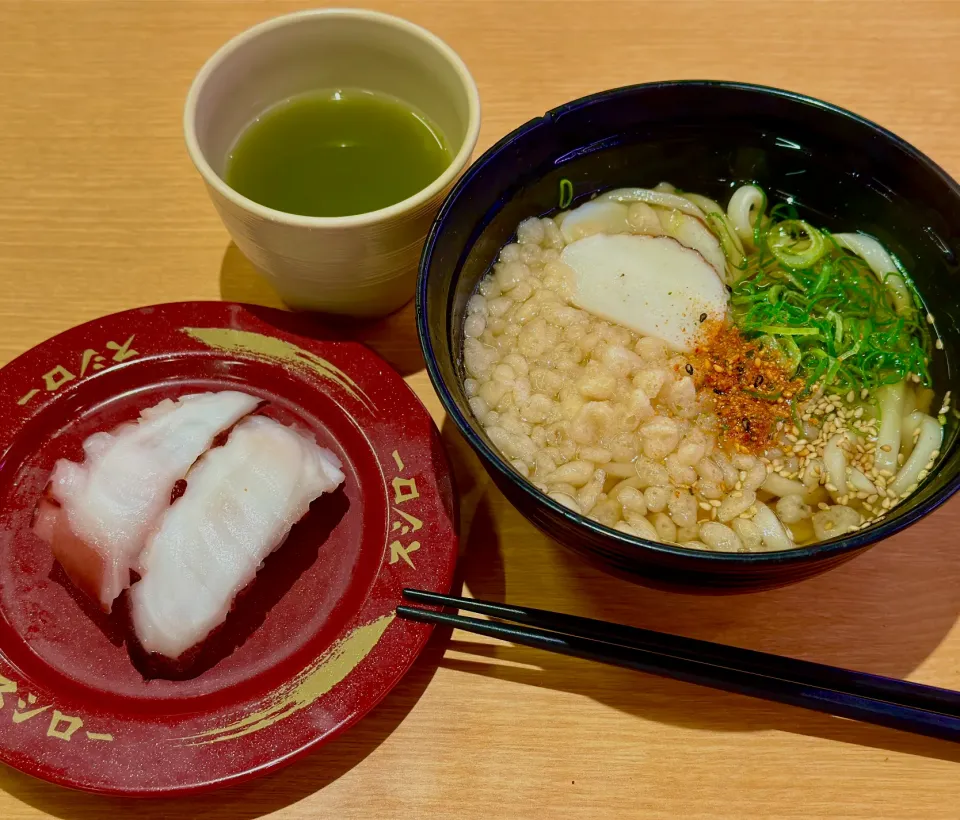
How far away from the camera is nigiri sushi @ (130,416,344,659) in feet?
4.25

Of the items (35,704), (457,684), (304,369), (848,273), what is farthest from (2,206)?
(848,273)

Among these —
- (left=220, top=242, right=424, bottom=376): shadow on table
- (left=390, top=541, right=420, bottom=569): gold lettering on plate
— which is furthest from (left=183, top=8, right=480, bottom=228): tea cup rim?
(left=390, top=541, right=420, bottom=569): gold lettering on plate

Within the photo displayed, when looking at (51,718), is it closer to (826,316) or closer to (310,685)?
(310,685)

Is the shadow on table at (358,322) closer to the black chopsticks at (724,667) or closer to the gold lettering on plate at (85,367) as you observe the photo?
the gold lettering on plate at (85,367)

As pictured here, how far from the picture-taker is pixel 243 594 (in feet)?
4.54

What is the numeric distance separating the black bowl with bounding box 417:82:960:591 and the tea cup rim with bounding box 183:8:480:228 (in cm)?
11

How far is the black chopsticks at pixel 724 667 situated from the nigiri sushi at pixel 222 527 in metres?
0.29

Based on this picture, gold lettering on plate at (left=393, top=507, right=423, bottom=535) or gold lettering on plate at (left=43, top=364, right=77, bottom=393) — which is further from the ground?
gold lettering on plate at (left=43, top=364, right=77, bottom=393)

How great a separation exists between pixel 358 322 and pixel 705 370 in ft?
2.55

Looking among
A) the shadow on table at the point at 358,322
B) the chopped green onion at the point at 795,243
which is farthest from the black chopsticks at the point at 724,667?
the chopped green onion at the point at 795,243

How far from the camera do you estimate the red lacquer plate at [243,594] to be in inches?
47.1

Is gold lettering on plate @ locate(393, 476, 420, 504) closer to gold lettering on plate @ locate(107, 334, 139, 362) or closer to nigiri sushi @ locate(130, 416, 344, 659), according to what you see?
nigiri sushi @ locate(130, 416, 344, 659)

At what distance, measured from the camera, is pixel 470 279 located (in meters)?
1.48

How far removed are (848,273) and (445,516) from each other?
3.09 feet
